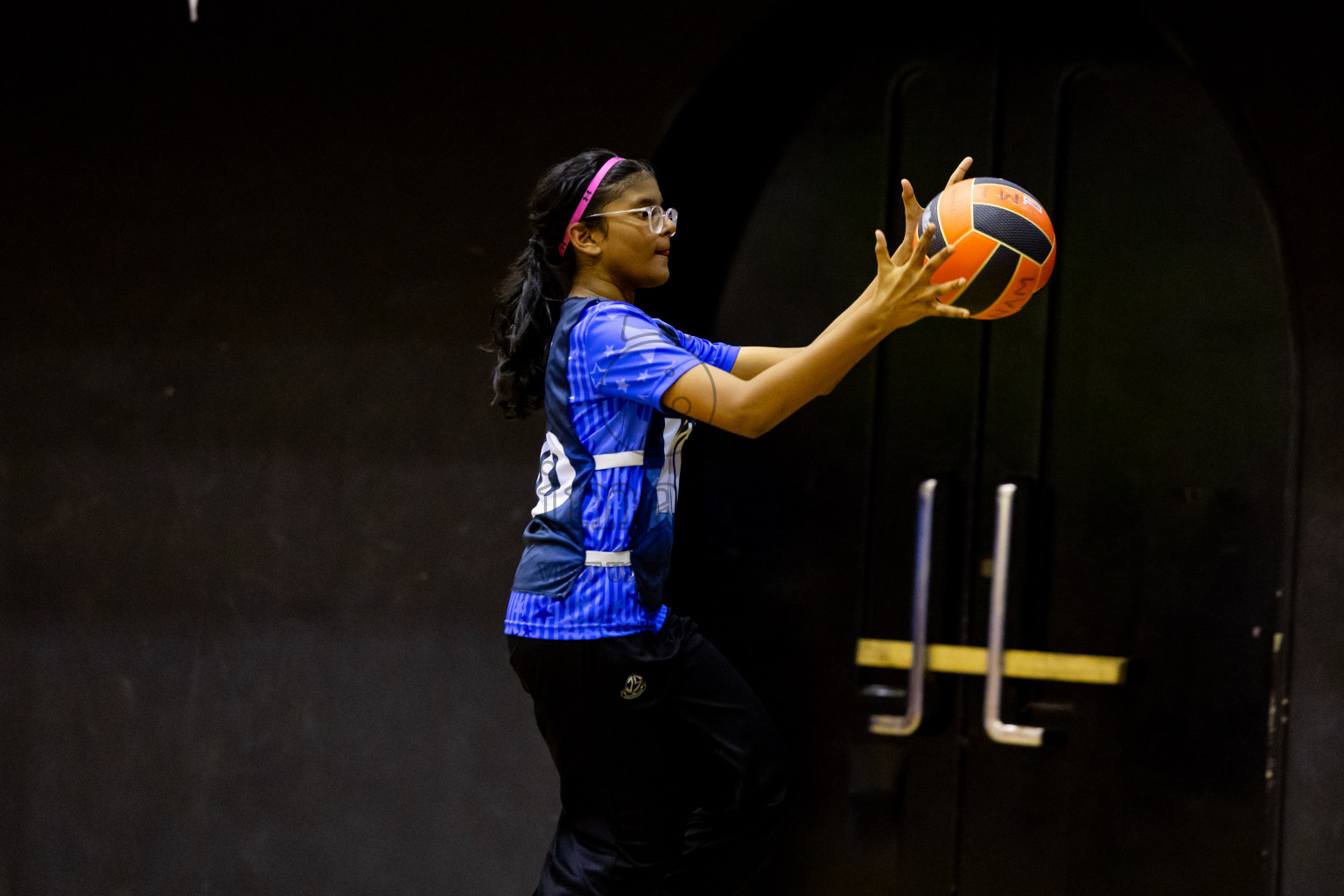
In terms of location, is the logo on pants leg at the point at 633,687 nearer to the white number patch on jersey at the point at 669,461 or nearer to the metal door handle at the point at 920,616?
the white number patch on jersey at the point at 669,461

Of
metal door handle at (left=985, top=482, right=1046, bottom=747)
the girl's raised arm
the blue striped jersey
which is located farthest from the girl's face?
metal door handle at (left=985, top=482, right=1046, bottom=747)

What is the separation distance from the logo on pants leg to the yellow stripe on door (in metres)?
1.22

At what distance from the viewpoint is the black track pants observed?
2.62 meters

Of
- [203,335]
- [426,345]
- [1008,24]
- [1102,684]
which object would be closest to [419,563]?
[426,345]

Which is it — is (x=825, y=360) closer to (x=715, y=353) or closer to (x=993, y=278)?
(x=993, y=278)

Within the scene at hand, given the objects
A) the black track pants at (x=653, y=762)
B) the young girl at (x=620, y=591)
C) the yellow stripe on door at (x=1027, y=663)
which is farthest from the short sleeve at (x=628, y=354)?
the yellow stripe on door at (x=1027, y=663)

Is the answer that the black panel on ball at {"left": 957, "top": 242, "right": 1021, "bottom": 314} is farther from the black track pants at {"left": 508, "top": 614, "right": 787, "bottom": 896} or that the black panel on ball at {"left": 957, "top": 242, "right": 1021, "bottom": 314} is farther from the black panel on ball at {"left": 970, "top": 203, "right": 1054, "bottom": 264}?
the black track pants at {"left": 508, "top": 614, "right": 787, "bottom": 896}

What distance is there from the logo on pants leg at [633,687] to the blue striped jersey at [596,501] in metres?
0.09

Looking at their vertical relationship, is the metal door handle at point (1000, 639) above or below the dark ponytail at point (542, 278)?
below

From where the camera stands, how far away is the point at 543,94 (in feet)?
12.3

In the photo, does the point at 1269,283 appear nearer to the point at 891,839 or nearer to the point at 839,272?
the point at 839,272

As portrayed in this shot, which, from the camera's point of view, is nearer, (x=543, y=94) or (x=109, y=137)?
(x=543, y=94)

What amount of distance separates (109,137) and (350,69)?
33.1 inches

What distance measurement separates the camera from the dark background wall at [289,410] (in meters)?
3.76
